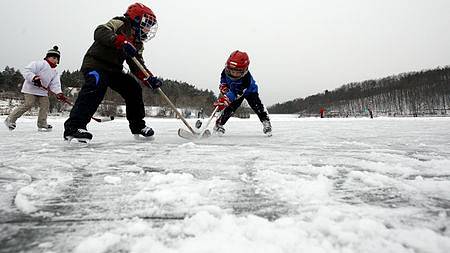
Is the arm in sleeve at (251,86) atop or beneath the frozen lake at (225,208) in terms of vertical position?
atop

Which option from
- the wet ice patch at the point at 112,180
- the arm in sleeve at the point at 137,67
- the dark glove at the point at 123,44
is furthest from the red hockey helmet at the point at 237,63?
the wet ice patch at the point at 112,180

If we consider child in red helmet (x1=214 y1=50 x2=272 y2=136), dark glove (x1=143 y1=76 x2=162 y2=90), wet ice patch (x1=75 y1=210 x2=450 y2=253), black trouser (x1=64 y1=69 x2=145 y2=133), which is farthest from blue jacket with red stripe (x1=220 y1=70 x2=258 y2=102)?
wet ice patch (x1=75 y1=210 x2=450 y2=253)

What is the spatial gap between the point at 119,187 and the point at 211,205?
1.78ft

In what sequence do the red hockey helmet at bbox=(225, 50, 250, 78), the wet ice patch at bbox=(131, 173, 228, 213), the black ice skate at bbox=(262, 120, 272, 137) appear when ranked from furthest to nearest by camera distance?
the black ice skate at bbox=(262, 120, 272, 137)
the red hockey helmet at bbox=(225, 50, 250, 78)
the wet ice patch at bbox=(131, 173, 228, 213)

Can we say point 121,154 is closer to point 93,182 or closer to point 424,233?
point 93,182

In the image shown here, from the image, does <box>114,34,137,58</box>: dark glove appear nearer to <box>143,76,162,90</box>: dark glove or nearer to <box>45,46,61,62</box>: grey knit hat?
<box>143,76,162,90</box>: dark glove

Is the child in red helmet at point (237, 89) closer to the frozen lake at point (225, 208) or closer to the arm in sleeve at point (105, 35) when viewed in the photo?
the arm in sleeve at point (105, 35)

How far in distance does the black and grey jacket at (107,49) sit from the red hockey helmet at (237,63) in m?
1.76

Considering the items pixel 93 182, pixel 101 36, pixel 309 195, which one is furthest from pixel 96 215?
pixel 101 36

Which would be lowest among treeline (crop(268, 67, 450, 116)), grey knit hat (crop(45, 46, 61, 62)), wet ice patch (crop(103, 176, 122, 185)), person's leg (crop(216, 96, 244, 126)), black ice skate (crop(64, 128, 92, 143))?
wet ice patch (crop(103, 176, 122, 185))

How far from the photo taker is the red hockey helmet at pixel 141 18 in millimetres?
3539

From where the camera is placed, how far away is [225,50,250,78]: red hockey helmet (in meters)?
4.78

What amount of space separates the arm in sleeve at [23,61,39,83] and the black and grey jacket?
282 centimetres

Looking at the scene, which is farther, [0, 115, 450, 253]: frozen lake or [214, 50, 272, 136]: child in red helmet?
[214, 50, 272, 136]: child in red helmet
